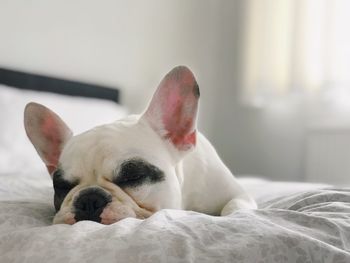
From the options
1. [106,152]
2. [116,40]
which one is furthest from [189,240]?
[116,40]

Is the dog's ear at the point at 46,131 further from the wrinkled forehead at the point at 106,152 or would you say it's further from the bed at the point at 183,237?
the bed at the point at 183,237

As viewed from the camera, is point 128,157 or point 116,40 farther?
point 116,40

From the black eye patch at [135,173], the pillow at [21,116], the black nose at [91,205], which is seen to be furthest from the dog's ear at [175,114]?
the pillow at [21,116]

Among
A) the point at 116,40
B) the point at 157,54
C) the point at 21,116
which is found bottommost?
the point at 21,116

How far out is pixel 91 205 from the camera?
0.94m

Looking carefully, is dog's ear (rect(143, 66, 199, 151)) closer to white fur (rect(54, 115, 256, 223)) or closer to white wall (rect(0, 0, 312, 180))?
white fur (rect(54, 115, 256, 223))

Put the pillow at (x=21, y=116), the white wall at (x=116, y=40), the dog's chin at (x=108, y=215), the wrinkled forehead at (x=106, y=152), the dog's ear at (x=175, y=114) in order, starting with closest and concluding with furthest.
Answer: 1. the dog's chin at (x=108, y=215)
2. the wrinkled forehead at (x=106, y=152)
3. the dog's ear at (x=175, y=114)
4. the pillow at (x=21, y=116)
5. the white wall at (x=116, y=40)

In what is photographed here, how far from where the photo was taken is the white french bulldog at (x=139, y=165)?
97 centimetres

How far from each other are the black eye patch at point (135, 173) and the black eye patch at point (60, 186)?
0.11m

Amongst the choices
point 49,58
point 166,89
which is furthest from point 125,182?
point 49,58

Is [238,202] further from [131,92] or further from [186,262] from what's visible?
[131,92]

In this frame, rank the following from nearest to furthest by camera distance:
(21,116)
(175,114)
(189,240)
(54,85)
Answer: (189,240) < (175,114) < (21,116) < (54,85)

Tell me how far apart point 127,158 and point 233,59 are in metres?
2.69

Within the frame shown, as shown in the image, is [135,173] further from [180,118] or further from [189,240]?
[189,240]
